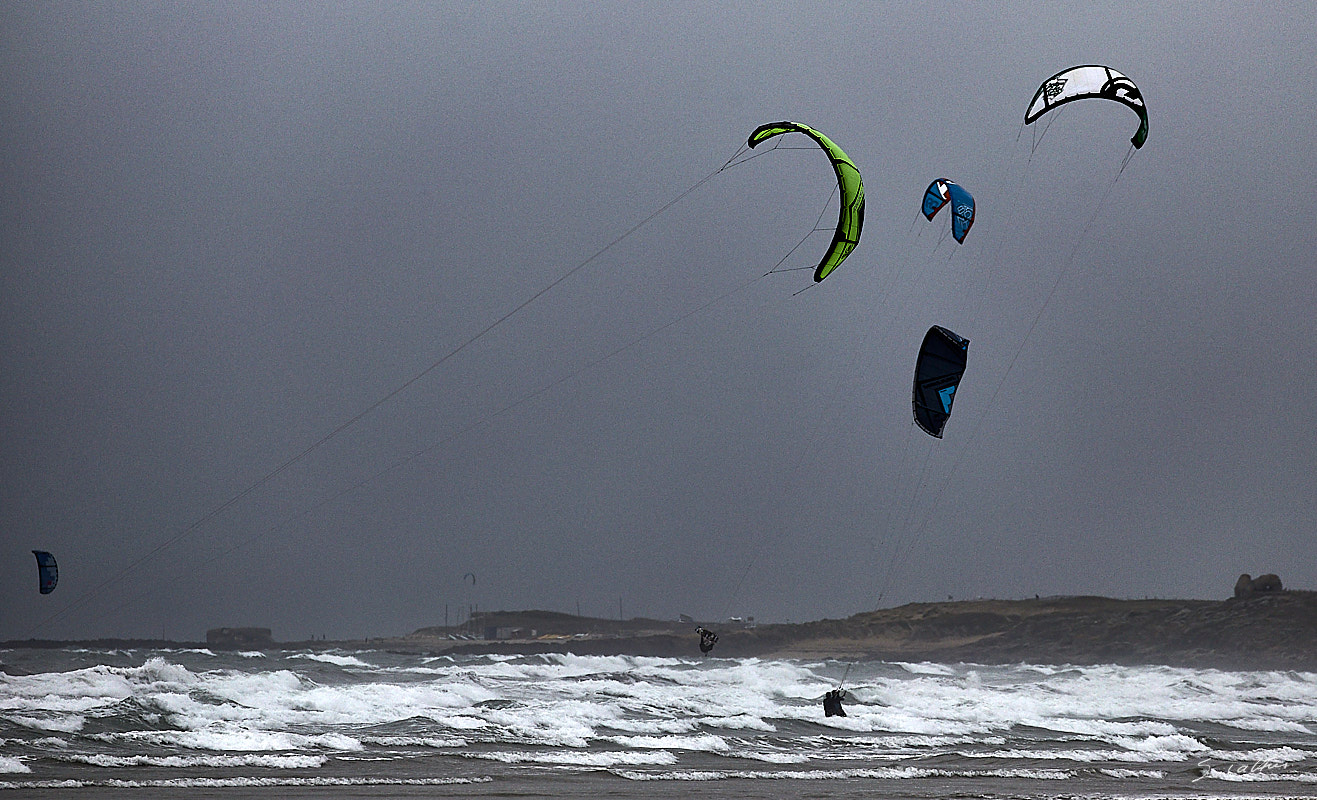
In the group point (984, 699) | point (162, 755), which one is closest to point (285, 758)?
point (162, 755)

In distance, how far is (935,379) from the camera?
52.2 feet

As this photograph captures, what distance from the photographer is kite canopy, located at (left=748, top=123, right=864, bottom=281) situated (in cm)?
1592

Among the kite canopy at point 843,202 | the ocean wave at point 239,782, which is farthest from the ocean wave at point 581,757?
the kite canopy at point 843,202

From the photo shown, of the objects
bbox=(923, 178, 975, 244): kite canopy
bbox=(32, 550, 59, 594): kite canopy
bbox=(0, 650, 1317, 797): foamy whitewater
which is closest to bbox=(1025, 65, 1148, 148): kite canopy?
bbox=(923, 178, 975, 244): kite canopy

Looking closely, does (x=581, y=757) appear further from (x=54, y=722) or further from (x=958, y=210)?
(x=958, y=210)

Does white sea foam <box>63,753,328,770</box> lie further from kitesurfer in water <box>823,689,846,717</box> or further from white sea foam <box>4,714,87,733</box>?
kitesurfer in water <box>823,689,846,717</box>

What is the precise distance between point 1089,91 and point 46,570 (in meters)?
34.3

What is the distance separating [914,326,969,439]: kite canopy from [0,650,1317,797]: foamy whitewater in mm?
4636

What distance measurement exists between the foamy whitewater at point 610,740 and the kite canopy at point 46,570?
13.5 metres

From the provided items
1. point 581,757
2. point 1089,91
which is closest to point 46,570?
point 581,757

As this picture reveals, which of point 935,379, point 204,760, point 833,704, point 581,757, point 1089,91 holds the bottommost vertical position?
point 833,704

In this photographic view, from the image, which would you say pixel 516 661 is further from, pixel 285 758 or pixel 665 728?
pixel 285 758

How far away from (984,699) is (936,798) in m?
16.6

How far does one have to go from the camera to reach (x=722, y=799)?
11.3 m
